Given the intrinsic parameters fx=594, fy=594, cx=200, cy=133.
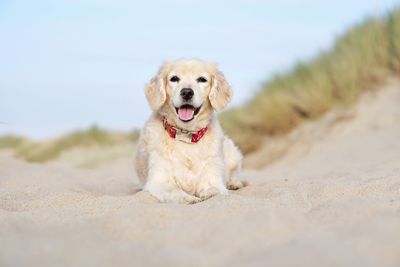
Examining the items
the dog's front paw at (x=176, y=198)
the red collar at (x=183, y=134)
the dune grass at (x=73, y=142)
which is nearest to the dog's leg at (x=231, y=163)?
the red collar at (x=183, y=134)

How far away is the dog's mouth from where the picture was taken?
4.84 m

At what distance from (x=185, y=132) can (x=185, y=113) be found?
19 cm

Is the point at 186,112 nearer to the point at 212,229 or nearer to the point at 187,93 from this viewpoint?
the point at 187,93

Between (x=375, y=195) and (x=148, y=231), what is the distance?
172cm

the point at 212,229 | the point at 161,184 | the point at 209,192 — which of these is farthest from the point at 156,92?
the point at 212,229

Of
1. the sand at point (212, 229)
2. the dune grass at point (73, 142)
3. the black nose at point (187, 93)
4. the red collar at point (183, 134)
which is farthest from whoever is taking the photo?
the dune grass at point (73, 142)

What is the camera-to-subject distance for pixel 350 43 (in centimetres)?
1298

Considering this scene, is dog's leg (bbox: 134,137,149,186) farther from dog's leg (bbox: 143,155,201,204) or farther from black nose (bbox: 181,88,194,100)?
black nose (bbox: 181,88,194,100)

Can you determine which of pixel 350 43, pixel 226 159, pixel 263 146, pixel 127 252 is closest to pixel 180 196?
pixel 226 159

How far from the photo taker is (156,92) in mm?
5062

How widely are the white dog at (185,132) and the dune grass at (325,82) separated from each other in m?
7.22

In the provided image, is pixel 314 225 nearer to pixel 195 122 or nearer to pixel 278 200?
pixel 278 200

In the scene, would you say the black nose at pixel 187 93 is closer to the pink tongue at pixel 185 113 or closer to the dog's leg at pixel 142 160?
the pink tongue at pixel 185 113

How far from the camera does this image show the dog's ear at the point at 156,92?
16.5ft
